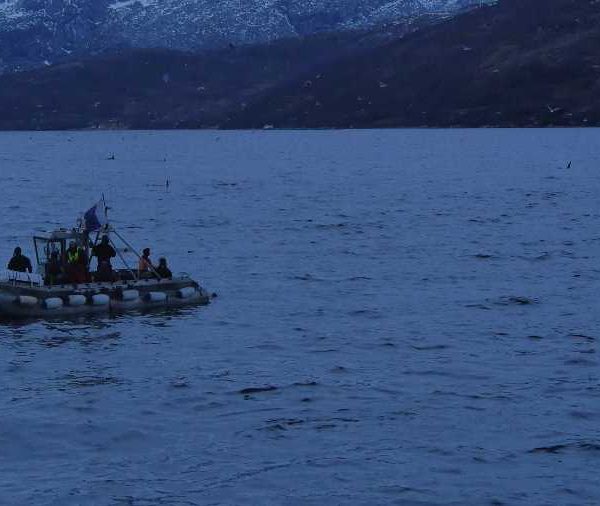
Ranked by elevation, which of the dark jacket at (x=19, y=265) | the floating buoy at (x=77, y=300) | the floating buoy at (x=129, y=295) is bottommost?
the floating buoy at (x=129, y=295)

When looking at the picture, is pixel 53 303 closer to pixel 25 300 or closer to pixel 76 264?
pixel 25 300

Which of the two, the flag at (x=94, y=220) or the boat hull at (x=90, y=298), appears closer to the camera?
the boat hull at (x=90, y=298)

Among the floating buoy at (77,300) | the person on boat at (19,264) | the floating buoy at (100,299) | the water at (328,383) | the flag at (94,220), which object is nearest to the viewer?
the water at (328,383)

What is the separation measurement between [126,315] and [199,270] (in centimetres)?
1453

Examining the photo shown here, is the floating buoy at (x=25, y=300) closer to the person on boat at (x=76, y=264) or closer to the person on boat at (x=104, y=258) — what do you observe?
the person on boat at (x=76, y=264)

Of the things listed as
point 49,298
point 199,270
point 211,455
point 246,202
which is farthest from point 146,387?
point 246,202

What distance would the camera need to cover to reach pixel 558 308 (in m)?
46.1

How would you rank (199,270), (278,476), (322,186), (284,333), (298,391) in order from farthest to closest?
1. (322,186)
2. (199,270)
3. (284,333)
4. (298,391)
5. (278,476)

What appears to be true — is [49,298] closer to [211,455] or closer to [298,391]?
[298,391]

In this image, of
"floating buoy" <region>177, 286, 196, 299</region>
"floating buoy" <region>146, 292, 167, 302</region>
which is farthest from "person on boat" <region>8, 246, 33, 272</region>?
"floating buoy" <region>177, 286, 196, 299</region>

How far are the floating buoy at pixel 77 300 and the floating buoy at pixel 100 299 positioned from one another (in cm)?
39

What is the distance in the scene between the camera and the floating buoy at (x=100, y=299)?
44469mm

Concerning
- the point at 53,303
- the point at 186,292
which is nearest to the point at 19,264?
the point at 53,303

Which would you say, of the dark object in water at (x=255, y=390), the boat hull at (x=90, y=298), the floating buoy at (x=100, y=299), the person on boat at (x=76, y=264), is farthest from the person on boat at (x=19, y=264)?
the dark object in water at (x=255, y=390)
